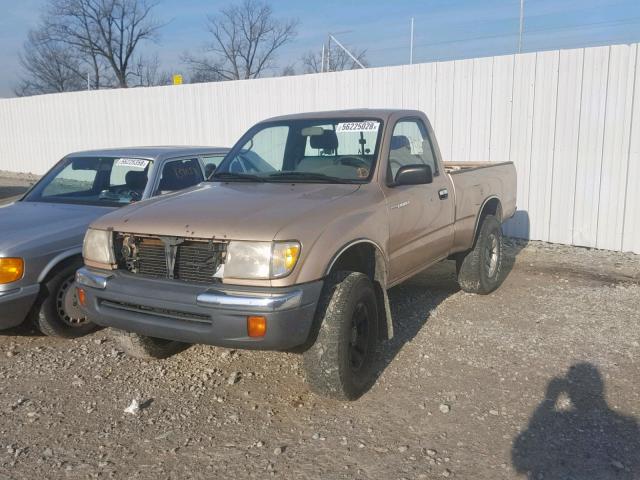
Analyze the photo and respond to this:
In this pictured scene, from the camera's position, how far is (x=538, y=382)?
4.19 m

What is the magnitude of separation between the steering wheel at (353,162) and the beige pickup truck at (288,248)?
0.05ft

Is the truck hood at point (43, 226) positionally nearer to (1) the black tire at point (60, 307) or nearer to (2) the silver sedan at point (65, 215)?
(2) the silver sedan at point (65, 215)

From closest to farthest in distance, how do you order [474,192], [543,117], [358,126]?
[358,126] → [474,192] → [543,117]

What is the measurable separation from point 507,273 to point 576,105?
9.35ft

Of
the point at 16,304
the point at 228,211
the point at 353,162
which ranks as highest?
the point at 353,162

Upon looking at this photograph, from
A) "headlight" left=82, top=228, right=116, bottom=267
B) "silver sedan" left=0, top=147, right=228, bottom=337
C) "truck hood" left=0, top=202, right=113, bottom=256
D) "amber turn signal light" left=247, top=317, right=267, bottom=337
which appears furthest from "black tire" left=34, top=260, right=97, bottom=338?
"amber turn signal light" left=247, top=317, right=267, bottom=337

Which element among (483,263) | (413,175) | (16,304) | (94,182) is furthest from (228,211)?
(483,263)

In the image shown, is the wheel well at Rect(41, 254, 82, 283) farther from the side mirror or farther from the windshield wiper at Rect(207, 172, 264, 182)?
the side mirror

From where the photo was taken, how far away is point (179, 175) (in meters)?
5.98

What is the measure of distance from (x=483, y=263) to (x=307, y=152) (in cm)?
238

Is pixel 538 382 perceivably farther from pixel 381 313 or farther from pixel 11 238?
pixel 11 238

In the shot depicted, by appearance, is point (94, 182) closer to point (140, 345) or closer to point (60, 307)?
point (60, 307)

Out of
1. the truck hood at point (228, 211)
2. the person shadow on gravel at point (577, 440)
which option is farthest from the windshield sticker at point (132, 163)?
the person shadow on gravel at point (577, 440)

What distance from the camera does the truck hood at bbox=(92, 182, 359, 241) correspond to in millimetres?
3455
